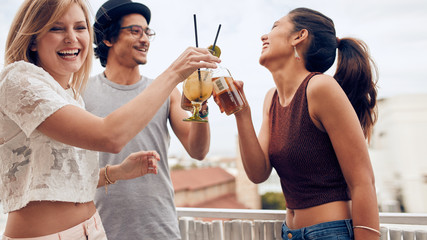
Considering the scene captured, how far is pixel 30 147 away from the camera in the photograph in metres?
0.94

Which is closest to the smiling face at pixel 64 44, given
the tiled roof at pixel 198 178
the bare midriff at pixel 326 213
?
the bare midriff at pixel 326 213

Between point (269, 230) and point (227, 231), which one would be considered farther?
point (227, 231)

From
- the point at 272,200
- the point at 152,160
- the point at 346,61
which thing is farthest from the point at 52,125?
the point at 272,200

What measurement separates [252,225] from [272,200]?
54.5 metres

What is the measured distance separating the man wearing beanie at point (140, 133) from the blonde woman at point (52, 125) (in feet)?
1.41

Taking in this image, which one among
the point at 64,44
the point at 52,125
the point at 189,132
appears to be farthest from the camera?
the point at 189,132

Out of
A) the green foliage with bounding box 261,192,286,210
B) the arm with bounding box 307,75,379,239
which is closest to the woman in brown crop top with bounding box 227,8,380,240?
the arm with bounding box 307,75,379,239

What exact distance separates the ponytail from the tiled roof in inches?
1614

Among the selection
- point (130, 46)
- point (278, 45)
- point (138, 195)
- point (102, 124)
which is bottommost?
point (138, 195)

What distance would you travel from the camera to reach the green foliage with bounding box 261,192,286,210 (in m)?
53.8

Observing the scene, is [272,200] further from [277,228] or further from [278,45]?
[278,45]

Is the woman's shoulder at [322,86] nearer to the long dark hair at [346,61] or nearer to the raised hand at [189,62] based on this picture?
the long dark hair at [346,61]

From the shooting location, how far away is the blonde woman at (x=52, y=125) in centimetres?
89

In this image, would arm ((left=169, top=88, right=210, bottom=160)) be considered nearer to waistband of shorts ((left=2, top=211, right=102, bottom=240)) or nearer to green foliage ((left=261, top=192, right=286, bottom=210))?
waistband of shorts ((left=2, top=211, right=102, bottom=240))
